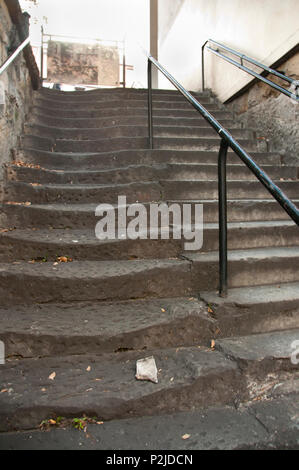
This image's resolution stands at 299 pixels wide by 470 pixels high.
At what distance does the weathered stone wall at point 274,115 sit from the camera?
305cm

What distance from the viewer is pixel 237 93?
402cm

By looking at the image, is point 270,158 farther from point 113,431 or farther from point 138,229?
point 113,431

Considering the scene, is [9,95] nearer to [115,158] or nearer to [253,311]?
[115,158]

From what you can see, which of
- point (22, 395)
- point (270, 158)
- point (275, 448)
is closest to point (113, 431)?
point (22, 395)

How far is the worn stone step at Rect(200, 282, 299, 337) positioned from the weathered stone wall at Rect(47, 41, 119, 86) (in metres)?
6.95

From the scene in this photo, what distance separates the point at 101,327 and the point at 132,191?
1128mm

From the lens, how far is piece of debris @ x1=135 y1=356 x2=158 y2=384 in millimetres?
1201

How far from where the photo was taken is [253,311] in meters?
1.49

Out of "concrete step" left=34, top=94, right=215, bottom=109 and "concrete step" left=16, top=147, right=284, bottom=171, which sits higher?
"concrete step" left=34, top=94, right=215, bottom=109

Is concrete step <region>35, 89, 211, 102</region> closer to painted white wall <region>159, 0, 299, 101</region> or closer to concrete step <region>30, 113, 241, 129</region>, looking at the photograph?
concrete step <region>30, 113, 241, 129</region>

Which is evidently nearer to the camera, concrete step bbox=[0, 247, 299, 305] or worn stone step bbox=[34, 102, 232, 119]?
concrete step bbox=[0, 247, 299, 305]

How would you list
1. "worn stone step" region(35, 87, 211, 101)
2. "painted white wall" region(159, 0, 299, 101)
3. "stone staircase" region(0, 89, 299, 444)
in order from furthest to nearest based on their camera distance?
1. "worn stone step" region(35, 87, 211, 101)
2. "painted white wall" region(159, 0, 299, 101)
3. "stone staircase" region(0, 89, 299, 444)

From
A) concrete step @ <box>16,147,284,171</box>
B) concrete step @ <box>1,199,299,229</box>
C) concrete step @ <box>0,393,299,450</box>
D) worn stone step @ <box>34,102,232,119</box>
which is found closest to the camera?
concrete step @ <box>0,393,299,450</box>

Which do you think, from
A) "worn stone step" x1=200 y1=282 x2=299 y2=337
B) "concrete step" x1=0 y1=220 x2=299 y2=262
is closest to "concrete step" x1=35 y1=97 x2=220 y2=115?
"concrete step" x1=0 y1=220 x2=299 y2=262
